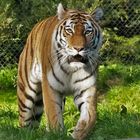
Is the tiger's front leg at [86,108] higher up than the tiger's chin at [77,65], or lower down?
lower down

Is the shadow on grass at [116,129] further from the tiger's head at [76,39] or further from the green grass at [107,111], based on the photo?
the tiger's head at [76,39]

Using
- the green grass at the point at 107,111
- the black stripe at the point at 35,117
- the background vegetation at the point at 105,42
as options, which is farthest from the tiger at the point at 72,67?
the background vegetation at the point at 105,42

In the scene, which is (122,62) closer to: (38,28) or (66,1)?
(66,1)

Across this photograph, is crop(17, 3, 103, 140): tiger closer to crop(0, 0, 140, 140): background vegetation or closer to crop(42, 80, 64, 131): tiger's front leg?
crop(42, 80, 64, 131): tiger's front leg

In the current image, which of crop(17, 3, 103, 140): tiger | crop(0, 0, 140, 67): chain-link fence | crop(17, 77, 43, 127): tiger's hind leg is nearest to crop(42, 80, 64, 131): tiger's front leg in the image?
crop(17, 3, 103, 140): tiger

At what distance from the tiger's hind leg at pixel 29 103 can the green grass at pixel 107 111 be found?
0.59ft

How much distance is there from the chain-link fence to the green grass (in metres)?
0.51

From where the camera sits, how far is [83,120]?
546cm

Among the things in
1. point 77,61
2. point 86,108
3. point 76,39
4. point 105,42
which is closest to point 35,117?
point 86,108

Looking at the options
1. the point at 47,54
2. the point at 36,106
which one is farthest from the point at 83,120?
the point at 36,106

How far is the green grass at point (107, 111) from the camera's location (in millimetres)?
4926

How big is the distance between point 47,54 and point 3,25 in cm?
470

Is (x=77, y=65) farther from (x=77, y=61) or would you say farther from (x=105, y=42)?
(x=105, y=42)

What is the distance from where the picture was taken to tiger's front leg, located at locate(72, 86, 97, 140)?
→ 5.39 meters
